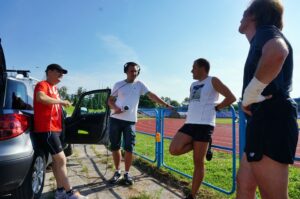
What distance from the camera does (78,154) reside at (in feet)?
25.3

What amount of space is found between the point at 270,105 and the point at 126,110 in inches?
125

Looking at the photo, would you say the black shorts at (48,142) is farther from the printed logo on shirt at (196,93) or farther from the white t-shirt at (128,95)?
the printed logo on shirt at (196,93)

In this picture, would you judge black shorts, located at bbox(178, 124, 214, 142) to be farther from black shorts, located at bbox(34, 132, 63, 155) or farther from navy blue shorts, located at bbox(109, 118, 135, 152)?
black shorts, located at bbox(34, 132, 63, 155)

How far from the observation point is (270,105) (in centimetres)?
191

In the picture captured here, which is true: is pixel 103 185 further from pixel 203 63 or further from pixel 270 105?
pixel 270 105

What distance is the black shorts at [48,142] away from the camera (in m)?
3.63

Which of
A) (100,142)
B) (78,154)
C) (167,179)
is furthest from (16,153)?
(78,154)

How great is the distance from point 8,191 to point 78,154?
4700 mm

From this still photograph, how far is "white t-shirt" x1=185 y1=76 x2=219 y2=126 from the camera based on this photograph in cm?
368

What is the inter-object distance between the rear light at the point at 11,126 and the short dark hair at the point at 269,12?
8.27 ft

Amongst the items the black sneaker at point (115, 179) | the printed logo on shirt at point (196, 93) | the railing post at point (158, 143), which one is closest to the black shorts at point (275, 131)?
the printed logo on shirt at point (196, 93)

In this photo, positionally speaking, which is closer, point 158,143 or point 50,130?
point 50,130

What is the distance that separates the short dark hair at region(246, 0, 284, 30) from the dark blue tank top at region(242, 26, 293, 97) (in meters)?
0.09

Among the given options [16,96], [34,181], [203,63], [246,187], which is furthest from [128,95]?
[246,187]
